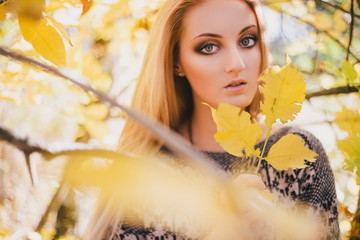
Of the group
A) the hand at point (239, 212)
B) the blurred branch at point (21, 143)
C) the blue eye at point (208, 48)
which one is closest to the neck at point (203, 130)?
the blue eye at point (208, 48)

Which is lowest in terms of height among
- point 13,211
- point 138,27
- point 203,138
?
point 13,211

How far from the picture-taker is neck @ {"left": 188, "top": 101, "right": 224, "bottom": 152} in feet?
3.67

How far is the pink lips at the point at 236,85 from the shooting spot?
0.85m

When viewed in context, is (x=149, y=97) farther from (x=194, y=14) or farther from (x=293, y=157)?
(x=293, y=157)

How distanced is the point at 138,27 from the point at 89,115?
0.59 metres

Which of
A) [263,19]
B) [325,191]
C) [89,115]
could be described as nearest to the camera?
[325,191]

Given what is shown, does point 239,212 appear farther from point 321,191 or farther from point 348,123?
point 321,191

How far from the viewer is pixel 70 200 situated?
173cm

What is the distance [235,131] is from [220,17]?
643 mm

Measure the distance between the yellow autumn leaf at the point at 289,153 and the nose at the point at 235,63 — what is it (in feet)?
1.69

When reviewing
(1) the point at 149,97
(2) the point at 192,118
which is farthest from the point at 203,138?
(1) the point at 149,97

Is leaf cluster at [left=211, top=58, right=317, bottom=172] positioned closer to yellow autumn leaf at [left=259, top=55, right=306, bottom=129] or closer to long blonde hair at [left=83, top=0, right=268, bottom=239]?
yellow autumn leaf at [left=259, top=55, right=306, bottom=129]

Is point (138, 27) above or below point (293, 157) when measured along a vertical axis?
above

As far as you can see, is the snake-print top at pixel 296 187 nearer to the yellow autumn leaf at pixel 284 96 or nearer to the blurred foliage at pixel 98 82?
the blurred foliage at pixel 98 82
